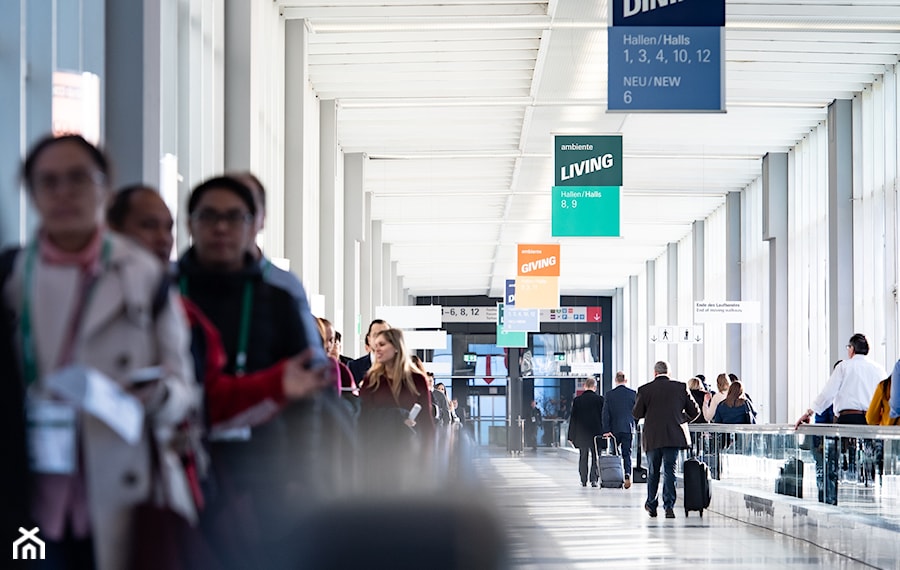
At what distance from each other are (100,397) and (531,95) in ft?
59.2

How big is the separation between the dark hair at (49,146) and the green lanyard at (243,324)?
1.08ft

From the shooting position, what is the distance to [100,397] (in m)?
2.00

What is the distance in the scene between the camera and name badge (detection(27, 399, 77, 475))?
2.04 m

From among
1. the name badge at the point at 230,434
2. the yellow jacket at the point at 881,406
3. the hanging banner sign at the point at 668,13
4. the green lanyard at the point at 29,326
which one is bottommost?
the yellow jacket at the point at 881,406

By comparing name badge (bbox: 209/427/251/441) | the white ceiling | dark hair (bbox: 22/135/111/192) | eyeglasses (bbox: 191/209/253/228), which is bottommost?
name badge (bbox: 209/427/251/441)

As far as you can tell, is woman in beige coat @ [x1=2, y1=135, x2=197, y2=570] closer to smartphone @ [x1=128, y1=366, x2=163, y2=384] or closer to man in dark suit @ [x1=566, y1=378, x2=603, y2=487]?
smartphone @ [x1=128, y1=366, x2=163, y2=384]

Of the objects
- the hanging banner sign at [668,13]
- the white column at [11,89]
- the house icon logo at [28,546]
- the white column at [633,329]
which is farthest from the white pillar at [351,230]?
the white column at [633,329]

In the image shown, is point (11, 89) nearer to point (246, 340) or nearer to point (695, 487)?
point (246, 340)

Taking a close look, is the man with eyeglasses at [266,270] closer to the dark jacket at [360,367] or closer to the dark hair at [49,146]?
the dark hair at [49,146]

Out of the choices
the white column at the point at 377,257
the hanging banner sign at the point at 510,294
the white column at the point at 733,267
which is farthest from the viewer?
the hanging banner sign at the point at 510,294

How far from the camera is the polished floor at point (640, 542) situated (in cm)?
912

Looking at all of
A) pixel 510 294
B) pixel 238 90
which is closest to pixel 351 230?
pixel 510 294

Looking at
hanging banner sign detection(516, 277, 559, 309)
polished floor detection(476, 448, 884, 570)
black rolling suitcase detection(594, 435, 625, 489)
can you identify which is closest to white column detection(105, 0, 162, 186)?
polished floor detection(476, 448, 884, 570)

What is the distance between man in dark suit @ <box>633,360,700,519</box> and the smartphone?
457 inches
